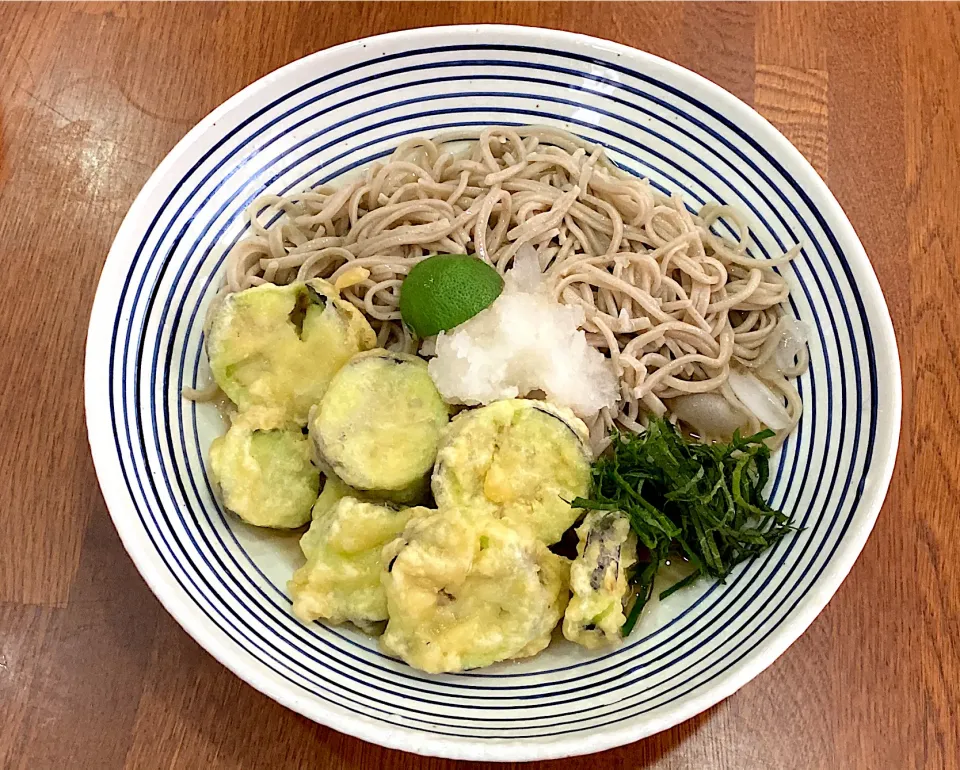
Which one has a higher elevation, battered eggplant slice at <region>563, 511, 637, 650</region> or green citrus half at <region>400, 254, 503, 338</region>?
green citrus half at <region>400, 254, 503, 338</region>

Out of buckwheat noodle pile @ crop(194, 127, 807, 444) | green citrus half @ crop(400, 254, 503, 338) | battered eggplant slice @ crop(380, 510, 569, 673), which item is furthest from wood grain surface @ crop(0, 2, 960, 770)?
green citrus half @ crop(400, 254, 503, 338)

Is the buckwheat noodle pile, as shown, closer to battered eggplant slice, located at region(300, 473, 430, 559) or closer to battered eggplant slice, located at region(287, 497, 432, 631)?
battered eggplant slice, located at region(300, 473, 430, 559)

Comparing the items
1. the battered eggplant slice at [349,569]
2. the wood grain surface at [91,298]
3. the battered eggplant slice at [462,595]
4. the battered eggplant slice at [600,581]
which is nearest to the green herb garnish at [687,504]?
the battered eggplant slice at [600,581]

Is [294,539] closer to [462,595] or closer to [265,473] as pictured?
[265,473]

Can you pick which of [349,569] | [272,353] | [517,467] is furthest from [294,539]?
[517,467]

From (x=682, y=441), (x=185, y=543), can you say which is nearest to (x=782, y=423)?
(x=682, y=441)
